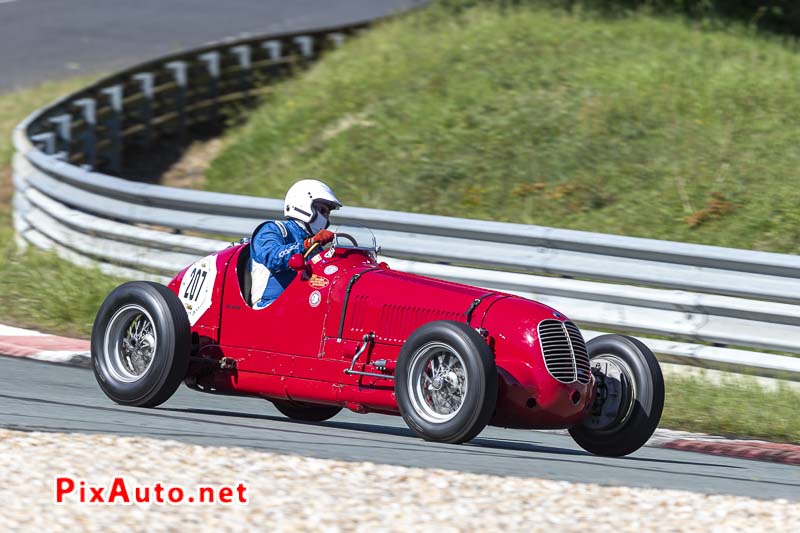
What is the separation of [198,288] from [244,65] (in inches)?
478

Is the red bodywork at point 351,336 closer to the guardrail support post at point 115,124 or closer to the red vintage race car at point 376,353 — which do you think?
the red vintage race car at point 376,353

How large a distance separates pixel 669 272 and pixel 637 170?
391 cm

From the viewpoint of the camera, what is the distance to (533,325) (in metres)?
6.79

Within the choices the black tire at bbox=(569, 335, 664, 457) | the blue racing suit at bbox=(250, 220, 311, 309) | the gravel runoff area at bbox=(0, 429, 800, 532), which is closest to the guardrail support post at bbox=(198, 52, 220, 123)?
Result: the blue racing suit at bbox=(250, 220, 311, 309)

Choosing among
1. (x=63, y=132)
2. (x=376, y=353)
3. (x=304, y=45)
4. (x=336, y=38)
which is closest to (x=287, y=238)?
(x=376, y=353)

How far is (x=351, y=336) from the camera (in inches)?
284

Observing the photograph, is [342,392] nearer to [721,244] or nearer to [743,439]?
[743,439]

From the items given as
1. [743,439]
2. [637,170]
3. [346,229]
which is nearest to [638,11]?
[637,170]

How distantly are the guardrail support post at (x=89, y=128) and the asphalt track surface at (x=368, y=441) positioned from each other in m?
7.66

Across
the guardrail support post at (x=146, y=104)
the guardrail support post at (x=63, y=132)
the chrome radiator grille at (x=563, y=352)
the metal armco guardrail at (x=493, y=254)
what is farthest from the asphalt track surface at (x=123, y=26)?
the chrome radiator grille at (x=563, y=352)

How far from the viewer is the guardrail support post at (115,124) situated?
54.2 ft

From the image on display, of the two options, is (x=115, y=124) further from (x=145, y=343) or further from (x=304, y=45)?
(x=145, y=343)

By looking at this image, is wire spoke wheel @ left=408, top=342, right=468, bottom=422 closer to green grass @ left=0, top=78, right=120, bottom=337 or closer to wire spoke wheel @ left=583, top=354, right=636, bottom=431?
wire spoke wheel @ left=583, top=354, right=636, bottom=431

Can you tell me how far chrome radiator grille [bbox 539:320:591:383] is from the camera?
6773 millimetres
